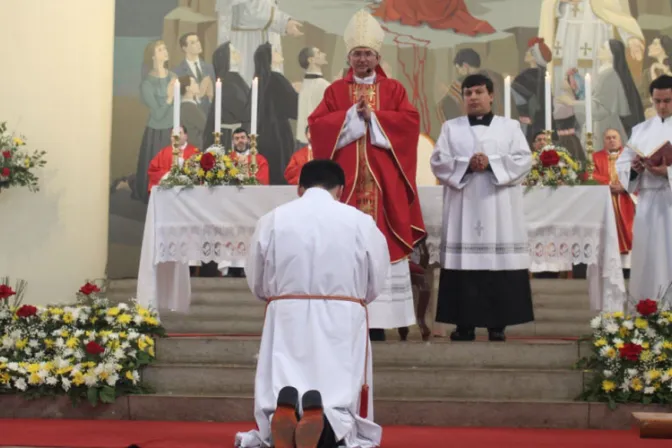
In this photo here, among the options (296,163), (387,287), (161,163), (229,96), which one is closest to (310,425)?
(387,287)

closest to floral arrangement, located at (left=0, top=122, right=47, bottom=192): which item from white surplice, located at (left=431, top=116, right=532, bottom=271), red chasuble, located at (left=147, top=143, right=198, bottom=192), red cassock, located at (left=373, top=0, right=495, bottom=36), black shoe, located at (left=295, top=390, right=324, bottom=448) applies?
red chasuble, located at (left=147, top=143, right=198, bottom=192)

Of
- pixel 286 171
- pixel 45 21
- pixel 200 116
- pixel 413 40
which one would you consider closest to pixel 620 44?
pixel 413 40

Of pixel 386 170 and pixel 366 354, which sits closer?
pixel 366 354

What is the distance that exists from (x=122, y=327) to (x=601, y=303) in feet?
11.2

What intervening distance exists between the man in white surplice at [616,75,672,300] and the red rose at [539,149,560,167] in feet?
1.55

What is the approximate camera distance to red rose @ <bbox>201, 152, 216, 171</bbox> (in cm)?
768

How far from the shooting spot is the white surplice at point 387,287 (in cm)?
695

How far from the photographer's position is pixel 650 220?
7625 millimetres

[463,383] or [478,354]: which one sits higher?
[478,354]

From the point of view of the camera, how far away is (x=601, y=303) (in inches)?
301

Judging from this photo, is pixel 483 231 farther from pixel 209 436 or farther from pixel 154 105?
pixel 154 105

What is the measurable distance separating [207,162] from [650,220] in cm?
326

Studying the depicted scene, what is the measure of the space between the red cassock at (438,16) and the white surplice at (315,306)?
7393 millimetres

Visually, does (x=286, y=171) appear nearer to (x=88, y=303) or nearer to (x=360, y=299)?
(x=88, y=303)
